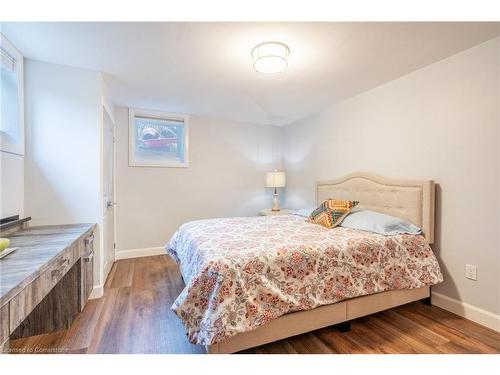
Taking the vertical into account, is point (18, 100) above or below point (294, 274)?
above

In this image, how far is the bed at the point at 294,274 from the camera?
56.4 inches

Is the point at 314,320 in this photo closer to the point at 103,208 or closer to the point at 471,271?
the point at 471,271

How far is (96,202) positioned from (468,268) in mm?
3448

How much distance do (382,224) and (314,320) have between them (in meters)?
1.10

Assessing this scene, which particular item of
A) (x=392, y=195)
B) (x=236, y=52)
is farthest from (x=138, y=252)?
(x=392, y=195)

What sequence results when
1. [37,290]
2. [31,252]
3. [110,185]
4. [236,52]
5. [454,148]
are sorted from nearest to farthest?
[37,290]
[31,252]
[236,52]
[454,148]
[110,185]

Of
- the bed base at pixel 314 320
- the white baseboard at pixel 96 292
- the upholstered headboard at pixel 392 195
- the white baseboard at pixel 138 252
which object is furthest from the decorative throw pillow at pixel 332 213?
the white baseboard at pixel 138 252

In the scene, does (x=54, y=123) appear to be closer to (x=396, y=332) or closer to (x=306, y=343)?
(x=306, y=343)

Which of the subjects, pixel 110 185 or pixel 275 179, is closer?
pixel 110 185

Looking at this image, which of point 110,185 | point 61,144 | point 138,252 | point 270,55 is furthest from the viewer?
point 138,252

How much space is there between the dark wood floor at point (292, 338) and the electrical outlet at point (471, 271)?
1.20 feet

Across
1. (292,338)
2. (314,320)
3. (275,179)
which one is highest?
(275,179)

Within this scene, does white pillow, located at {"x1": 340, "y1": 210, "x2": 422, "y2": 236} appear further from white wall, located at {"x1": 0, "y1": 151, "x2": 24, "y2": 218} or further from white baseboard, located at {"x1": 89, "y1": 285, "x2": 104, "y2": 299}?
white wall, located at {"x1": 0, "y1": 151, "x2": 24, "y2": 218}

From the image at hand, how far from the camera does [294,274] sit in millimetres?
1634
